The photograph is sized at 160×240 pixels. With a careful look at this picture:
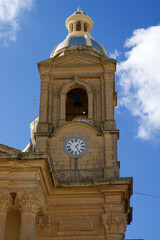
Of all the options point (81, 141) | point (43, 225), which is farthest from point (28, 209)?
point (81, 141)

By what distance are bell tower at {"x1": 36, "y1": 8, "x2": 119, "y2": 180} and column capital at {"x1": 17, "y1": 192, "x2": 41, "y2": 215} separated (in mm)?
4880

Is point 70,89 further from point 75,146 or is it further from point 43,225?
point 43,225

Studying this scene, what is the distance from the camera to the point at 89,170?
101 feet

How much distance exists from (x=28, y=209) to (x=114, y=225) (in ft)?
15.8

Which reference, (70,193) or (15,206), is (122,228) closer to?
(70,193)

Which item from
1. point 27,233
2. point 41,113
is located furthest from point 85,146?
point 27,233

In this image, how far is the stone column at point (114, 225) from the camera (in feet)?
91.6

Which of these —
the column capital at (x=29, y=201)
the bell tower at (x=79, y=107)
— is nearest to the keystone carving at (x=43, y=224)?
the bell tower at (x=79, y=107)

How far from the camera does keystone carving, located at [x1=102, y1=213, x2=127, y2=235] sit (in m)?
28.0

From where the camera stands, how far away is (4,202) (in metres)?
25.5

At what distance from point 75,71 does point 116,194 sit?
A: 8.58 metres

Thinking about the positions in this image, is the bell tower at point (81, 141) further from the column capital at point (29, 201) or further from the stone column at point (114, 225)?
the column capital at point (29, 201)

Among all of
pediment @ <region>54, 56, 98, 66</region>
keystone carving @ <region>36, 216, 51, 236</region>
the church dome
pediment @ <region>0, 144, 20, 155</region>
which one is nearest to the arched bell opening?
pediment @ <region>54, 56, 98, 66</region>

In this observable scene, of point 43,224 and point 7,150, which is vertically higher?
point 7,150
